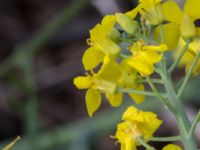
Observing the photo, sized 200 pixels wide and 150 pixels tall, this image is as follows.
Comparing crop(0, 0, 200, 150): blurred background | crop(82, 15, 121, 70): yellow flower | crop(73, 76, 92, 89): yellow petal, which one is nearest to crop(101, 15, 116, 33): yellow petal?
crop(82, 15, 121, 70): yellow flower

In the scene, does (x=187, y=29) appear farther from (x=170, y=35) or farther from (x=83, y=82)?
(x=83, y=82)

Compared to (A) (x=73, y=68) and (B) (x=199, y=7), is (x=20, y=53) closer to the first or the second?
(A) (x=73, y=68)

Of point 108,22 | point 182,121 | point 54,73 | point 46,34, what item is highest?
point 54,73

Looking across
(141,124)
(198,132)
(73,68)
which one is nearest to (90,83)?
(141,124)

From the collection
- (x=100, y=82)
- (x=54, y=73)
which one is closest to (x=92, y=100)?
(x=100, y=82)

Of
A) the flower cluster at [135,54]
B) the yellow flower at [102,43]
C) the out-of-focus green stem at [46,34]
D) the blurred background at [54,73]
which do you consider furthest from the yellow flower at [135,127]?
the out-of-focus green stem at [46,34]

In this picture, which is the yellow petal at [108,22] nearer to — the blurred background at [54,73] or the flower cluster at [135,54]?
the flower cluster at [135,54]

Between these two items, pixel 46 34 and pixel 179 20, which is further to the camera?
pixel 46 34

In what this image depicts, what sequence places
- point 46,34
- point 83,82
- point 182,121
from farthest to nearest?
point 46,34, point 83,82, point 182,121
